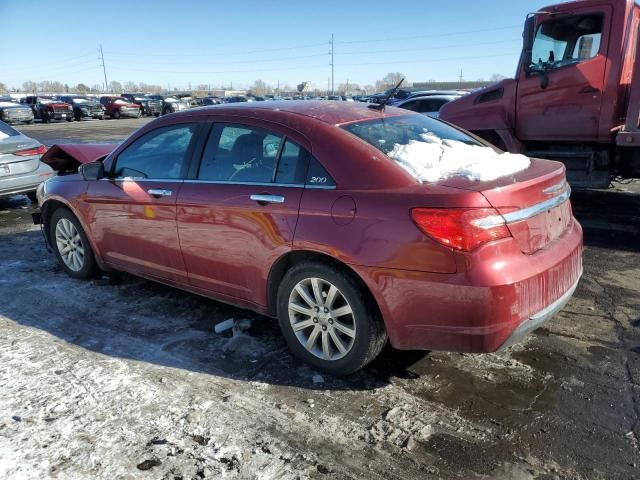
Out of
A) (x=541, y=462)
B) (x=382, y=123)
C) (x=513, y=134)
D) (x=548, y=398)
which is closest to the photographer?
(x=541, y=462)

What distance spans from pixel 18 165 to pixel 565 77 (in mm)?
7992

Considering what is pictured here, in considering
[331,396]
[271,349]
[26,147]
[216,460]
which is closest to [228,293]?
[271,349]

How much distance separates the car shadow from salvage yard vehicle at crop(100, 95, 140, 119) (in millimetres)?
37754

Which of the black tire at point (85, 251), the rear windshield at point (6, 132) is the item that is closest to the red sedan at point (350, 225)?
the black tire at point (85, 251)

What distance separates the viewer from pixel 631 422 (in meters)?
2.75

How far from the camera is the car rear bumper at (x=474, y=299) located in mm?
2684

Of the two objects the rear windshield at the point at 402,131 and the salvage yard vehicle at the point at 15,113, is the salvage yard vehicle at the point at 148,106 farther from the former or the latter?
the rear windshield at the point at 402,131

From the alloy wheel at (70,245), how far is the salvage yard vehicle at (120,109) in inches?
1499

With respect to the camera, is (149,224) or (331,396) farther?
(149,224)

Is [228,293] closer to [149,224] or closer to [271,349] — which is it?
[271,349]

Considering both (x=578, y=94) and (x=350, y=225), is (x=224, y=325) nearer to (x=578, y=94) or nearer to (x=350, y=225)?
(x=350, y=225)

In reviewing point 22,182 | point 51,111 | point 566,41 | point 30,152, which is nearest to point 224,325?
point 22,182

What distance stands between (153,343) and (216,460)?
143 centimetres

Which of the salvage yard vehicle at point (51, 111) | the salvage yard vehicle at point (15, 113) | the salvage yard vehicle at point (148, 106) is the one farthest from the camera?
the salvage yard vehicle at point (148, 106)
